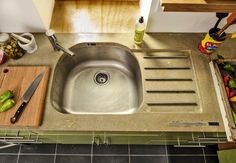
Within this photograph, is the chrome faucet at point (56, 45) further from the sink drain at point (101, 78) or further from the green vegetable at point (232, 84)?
the green vegetable at point (232, 84)

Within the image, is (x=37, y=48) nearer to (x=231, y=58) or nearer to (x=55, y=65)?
(x=55, y=65)

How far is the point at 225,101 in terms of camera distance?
0.89 metres

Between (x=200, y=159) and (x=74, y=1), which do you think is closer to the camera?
(x=74, y=1)

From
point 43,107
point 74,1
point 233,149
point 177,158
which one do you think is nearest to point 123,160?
point 177,158

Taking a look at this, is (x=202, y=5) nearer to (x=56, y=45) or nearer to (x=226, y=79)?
(x=226, y=79)

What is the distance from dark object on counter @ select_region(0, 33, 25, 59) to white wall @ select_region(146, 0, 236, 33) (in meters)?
0.63

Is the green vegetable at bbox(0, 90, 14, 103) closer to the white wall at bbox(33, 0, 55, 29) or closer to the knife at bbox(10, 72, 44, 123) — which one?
the knife at bbox(10, 72, 44, 123)

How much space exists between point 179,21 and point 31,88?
0.76 meters

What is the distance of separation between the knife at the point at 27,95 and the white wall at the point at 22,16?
0.26 meters

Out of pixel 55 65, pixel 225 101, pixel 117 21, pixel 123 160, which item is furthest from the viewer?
pixel 123 160

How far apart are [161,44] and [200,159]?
94 centimetres

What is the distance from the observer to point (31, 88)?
0.93m

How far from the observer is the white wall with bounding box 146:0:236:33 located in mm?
955

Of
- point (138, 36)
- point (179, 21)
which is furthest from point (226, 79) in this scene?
point (138, 36)
